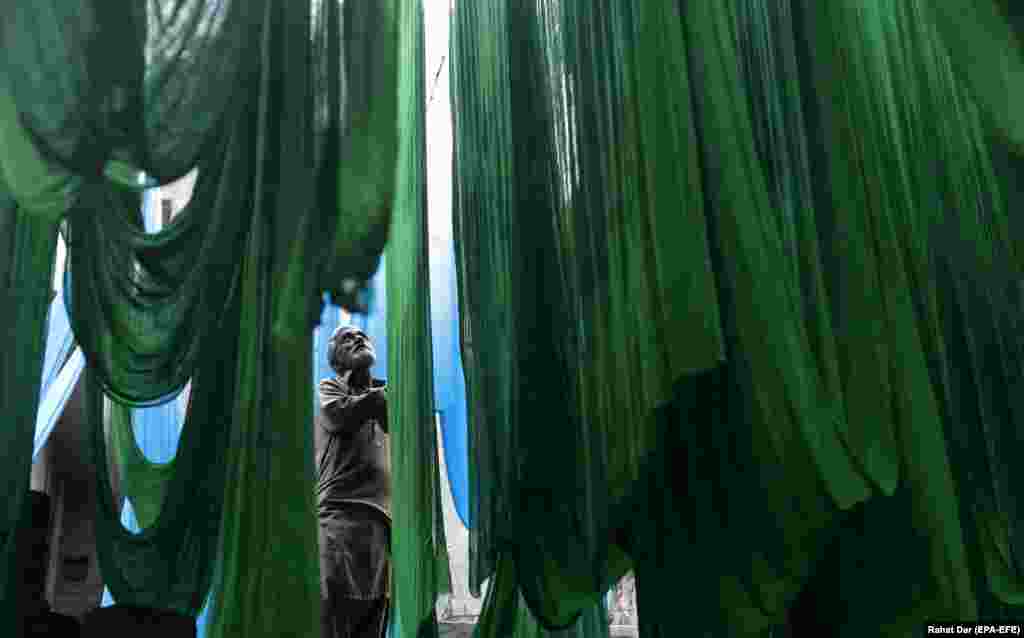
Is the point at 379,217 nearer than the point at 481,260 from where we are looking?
Yes

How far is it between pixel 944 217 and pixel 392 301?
1883 millimetres

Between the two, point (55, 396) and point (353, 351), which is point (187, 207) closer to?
point (353, 351)

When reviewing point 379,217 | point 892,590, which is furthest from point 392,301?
point 892,590

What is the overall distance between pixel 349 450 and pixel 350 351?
408 millimetres

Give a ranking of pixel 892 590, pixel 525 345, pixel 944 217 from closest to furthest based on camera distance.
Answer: pixel 892 590, pixel 525 345, pixel 944 217

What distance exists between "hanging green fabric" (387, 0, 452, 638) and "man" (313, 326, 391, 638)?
0.62 ft

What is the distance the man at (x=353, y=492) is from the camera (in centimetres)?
333

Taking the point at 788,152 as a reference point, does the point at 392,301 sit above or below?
below

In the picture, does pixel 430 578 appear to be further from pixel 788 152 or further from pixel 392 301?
pixel 788 152

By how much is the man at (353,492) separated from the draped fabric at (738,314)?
0.37 meters

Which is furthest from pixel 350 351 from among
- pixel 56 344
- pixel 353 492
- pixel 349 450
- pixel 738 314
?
pixel 738 314

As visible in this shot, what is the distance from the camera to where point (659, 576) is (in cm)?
301

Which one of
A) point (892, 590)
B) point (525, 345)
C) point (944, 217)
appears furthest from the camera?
point (944, 217)

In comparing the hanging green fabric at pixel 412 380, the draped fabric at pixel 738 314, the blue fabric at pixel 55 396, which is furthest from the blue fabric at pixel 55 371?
the draped fabric at pixel 738 314
